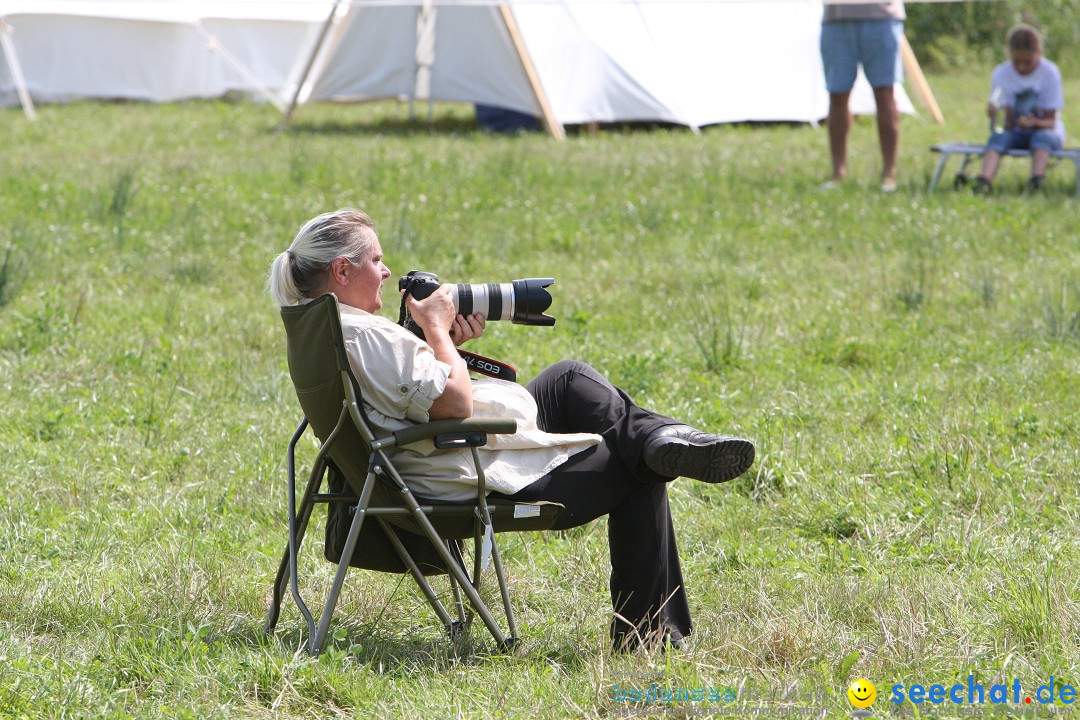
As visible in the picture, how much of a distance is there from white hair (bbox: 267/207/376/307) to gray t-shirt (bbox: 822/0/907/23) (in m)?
7.26

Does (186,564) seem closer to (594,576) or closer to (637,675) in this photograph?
(594,576)

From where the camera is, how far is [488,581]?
3.96 m

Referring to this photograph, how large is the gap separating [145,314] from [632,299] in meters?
2.64

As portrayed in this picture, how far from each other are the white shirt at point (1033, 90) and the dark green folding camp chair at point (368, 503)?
8.00 metres

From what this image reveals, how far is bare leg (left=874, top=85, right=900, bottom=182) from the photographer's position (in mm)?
9797

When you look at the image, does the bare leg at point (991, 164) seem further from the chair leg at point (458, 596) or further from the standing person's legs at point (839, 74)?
the chair leg at point (458, 596)

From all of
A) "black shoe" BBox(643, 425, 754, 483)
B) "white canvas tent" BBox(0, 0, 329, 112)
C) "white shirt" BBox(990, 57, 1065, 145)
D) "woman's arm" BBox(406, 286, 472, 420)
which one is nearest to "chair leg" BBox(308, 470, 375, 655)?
"woman's arm" BBox(406, 286, 472, 420)

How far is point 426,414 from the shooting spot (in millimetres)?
3225

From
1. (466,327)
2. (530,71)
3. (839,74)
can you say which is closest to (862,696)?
(466,327)

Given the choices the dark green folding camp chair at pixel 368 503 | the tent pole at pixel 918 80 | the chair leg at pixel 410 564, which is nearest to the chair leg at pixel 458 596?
the dark green folding camp chair at pixel 368 503

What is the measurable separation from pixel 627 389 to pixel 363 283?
2.36m

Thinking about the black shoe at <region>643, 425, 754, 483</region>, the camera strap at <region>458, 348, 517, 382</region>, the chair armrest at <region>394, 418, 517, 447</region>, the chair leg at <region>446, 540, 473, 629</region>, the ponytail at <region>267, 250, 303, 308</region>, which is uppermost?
the ponytail at <region>267, 250, 303, 308</region>

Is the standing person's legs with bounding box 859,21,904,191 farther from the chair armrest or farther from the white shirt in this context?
the chair armrest

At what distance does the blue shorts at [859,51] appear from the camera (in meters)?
9.81
